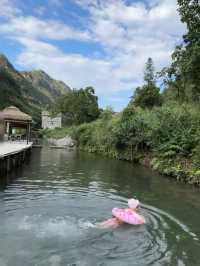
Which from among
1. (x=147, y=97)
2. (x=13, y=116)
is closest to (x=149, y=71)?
(x=147, y=97)

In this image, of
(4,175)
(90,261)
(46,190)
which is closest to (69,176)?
(4,175)

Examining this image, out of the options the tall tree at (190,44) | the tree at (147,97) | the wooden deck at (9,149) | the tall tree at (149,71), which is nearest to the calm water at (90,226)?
the wooden deck at (9,149)

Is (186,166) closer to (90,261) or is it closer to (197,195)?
(197,195)

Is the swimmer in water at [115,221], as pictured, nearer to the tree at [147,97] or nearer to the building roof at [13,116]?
the building roof at [13,116]

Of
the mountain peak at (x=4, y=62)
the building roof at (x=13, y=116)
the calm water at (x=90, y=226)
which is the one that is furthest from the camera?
the mountain peak at (x=4, y=62)

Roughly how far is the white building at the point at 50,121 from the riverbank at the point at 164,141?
57844 millimetres

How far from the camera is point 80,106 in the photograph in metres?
83.9

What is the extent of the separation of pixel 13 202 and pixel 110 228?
184 inches

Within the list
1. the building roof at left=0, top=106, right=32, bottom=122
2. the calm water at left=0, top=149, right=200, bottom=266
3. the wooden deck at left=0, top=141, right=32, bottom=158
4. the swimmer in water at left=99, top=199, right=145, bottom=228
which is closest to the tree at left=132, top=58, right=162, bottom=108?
the building roof at left=0, top=106, right=32, bottom=122

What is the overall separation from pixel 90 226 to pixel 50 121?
9532cm

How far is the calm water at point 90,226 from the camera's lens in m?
7.57

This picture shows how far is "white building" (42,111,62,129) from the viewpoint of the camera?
97625mm

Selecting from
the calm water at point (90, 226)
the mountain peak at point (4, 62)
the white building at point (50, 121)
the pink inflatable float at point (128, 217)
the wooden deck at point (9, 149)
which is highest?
the mountain peak at point (4, 62)

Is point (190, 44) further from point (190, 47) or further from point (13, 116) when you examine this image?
point (13, 116)
